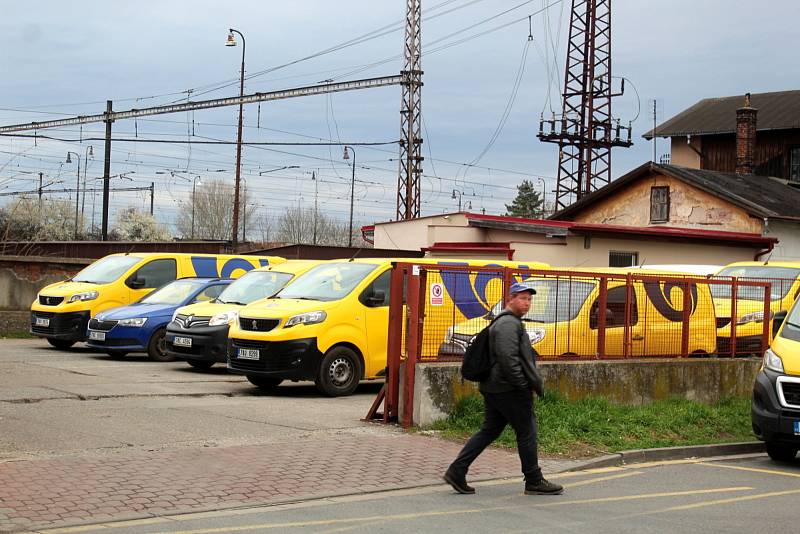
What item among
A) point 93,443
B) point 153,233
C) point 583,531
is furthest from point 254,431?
point 153,233

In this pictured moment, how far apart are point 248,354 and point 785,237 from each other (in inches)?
1051

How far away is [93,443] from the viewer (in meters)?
10.2

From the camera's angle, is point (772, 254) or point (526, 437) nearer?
point (526, 437)

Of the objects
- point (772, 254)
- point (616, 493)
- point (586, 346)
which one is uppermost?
point (772, 254)

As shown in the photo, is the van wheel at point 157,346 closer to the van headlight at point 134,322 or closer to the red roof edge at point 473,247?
the van headlight at point 134,322

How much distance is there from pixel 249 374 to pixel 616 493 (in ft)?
22.8

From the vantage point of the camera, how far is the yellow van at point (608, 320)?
535 inches

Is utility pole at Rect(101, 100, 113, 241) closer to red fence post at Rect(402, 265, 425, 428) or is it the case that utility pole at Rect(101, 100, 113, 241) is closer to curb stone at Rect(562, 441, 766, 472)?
red fence post at Rect(402, 265, 425, 428)

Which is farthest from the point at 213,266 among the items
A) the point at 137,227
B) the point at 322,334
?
the point at 137,227

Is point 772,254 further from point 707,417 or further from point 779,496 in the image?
point 779,496

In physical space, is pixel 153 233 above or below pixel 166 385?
above

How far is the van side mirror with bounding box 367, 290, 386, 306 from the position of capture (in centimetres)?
1517

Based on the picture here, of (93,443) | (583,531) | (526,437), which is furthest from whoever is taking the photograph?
(93,443)

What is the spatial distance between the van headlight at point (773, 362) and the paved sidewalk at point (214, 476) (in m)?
2.66
